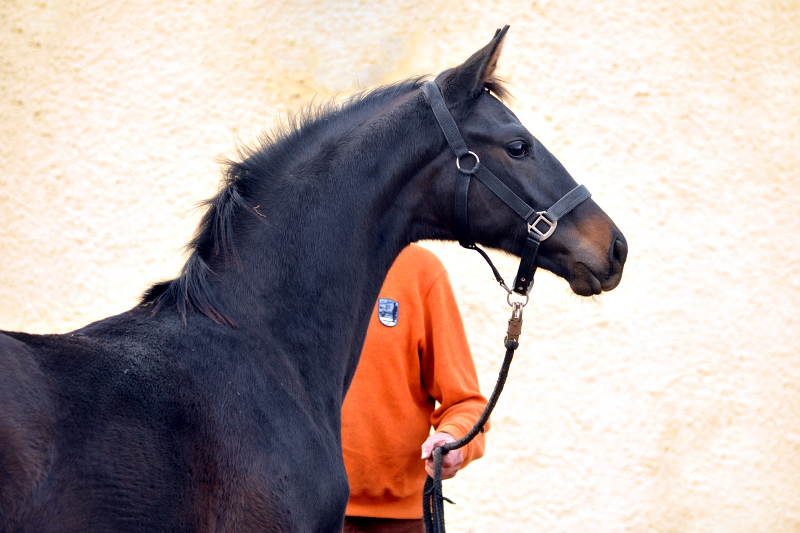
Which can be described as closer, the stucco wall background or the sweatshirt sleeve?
the sweatshirt sleeve

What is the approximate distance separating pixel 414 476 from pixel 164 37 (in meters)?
3.47

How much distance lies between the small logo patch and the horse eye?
72 cm

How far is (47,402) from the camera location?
1134 millimetres

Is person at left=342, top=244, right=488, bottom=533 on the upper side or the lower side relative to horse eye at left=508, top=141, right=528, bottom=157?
lower

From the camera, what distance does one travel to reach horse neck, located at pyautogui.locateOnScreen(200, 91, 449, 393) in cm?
152

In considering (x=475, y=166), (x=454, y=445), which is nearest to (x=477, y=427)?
(x=454, y=445)

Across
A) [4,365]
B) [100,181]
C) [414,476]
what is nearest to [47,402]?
[4,365]

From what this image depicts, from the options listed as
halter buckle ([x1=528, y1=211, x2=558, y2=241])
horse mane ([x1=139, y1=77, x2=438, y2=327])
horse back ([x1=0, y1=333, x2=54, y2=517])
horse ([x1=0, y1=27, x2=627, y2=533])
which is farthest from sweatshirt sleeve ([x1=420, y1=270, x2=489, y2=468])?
horse back ([x1=0, y1=333, x2=54, y2=517])

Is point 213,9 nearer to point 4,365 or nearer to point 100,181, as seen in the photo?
point 100,181

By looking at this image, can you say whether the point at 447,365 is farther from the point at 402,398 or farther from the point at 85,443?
the point at 85,443

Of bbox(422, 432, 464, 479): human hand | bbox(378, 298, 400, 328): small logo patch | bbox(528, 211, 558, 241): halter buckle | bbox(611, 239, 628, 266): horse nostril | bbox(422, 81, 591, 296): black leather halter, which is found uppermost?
bbox(422, 81, 591, 296): black leather halter

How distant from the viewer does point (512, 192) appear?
170cm

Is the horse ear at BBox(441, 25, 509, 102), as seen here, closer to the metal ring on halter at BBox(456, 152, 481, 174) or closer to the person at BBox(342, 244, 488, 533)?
the metal ring on halter at BBox(456, 152, 481, 174)

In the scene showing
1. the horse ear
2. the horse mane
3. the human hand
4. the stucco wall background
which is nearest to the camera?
the horse mane
